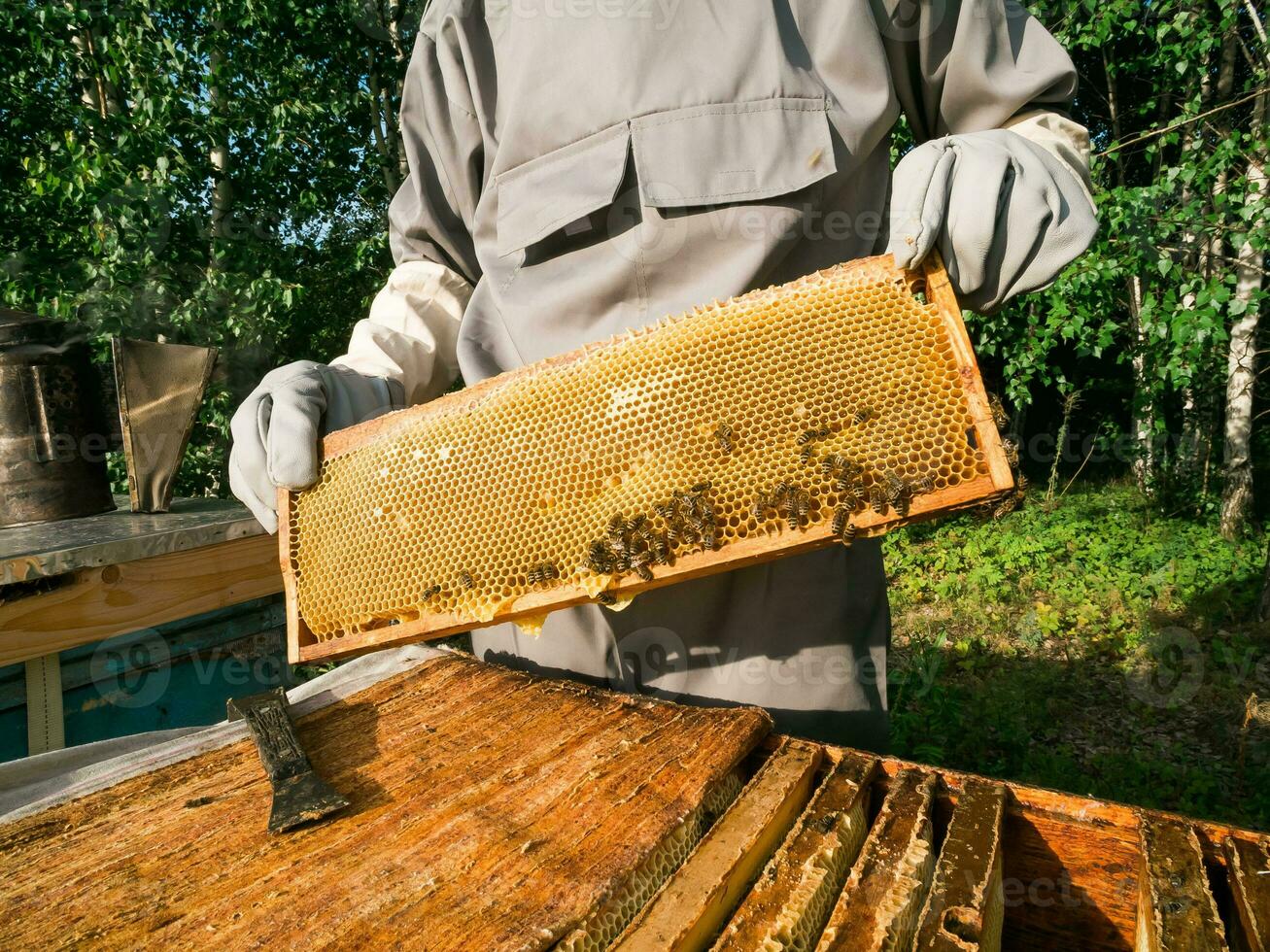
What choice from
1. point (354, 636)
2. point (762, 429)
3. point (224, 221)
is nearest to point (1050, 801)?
point (762, 429)

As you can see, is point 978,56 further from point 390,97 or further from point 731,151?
point 390,97

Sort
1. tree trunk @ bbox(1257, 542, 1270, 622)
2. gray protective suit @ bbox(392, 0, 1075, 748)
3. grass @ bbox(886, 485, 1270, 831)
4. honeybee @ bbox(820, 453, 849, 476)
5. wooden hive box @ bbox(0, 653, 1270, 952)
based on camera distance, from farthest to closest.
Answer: tree trunk @ bbox(1257, 542, 1270, 622) → grass @ bbox(886, 485, 1270, 831) → gray protective suit @ bbox(392, 0, 1075, 748) → honeybee @ bbox(820, 453, 849, 476) → wooden hive box @ bbox(0, 653, 1270, 952)

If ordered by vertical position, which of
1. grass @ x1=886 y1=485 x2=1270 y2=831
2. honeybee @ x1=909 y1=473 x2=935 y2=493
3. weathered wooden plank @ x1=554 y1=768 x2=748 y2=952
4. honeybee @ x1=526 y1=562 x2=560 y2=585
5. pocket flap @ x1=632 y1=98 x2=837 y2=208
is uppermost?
pocket flap @ x1=632 y1=98 x2=837 y2=208

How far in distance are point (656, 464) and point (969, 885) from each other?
1031 mm

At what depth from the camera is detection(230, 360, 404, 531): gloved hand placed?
2.04 meters

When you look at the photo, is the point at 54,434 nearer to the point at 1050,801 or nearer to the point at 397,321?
the point at 397,321

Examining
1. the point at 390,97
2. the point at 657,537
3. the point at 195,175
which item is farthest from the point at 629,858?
the point at 390,97

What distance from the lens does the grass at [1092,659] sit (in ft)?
14.8

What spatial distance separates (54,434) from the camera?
337 centimetres

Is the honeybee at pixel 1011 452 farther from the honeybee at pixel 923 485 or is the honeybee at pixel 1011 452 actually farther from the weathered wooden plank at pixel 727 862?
the weathered wooden plank at pixel 727 862

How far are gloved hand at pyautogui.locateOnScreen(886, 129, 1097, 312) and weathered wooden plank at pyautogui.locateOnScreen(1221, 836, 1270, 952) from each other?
1193 millimetres

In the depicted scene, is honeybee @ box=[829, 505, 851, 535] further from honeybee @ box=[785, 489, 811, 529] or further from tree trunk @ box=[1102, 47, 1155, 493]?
tree trunk @ box=[1102, 47, 1155, 493]

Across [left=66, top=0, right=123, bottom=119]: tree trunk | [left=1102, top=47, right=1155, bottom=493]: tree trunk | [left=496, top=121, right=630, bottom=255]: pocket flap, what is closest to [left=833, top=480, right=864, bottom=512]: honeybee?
[left=496, top=121, right=630, bottom=255]: pocket flap

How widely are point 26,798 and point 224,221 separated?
8234 millimetres
